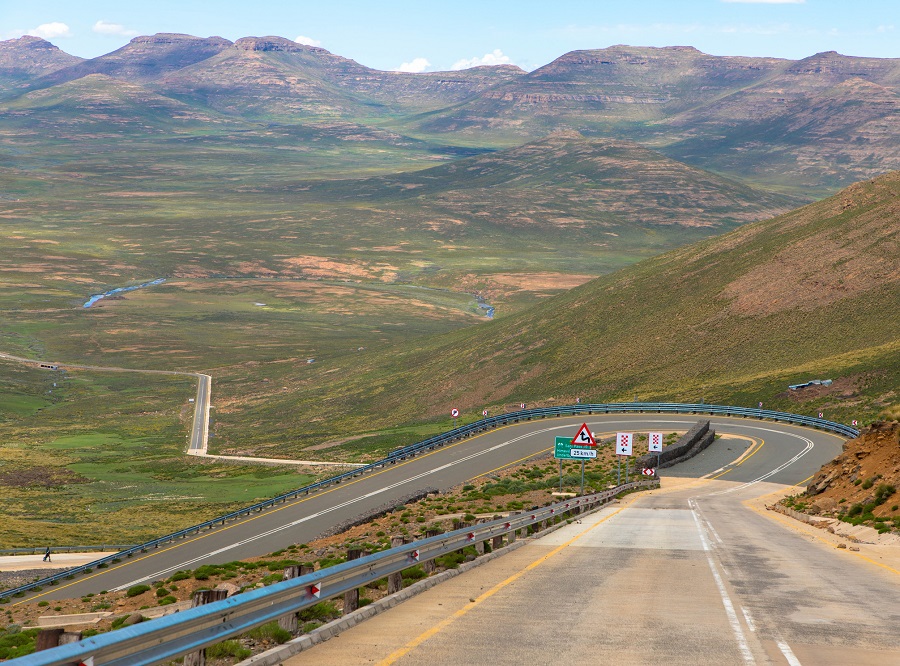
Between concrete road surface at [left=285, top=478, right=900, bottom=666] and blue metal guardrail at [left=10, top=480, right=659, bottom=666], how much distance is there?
66 cm

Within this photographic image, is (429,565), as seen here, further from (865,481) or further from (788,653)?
(865,481)

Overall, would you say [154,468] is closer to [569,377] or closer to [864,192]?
[569,377]

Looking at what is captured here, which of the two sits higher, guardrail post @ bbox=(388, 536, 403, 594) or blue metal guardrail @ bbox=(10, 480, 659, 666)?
blue metal guardrail @ bbox=(10, 480, 659, 666)

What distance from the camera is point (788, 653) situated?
11375mm

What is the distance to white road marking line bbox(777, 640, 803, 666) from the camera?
429 inches

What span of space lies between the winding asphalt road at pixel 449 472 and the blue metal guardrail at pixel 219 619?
29140mm

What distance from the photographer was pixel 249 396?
136000 mm

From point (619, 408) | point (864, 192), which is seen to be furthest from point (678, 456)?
point (864, 192)

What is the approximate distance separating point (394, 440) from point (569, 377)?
3513 cm

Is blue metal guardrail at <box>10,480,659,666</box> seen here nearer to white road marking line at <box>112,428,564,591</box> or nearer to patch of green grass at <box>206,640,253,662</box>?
patch of green grass at <box>206,640,253,662</box>

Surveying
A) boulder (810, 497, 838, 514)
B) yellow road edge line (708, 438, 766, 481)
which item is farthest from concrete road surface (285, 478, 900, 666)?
yellow road edge line (708, 438, 766, 481)

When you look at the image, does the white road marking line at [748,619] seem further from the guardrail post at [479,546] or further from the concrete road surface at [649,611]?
the guardrail post at [479,546]

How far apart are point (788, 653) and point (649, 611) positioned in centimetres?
302

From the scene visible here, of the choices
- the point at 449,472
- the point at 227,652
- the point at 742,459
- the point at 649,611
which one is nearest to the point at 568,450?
the point at 449,472
